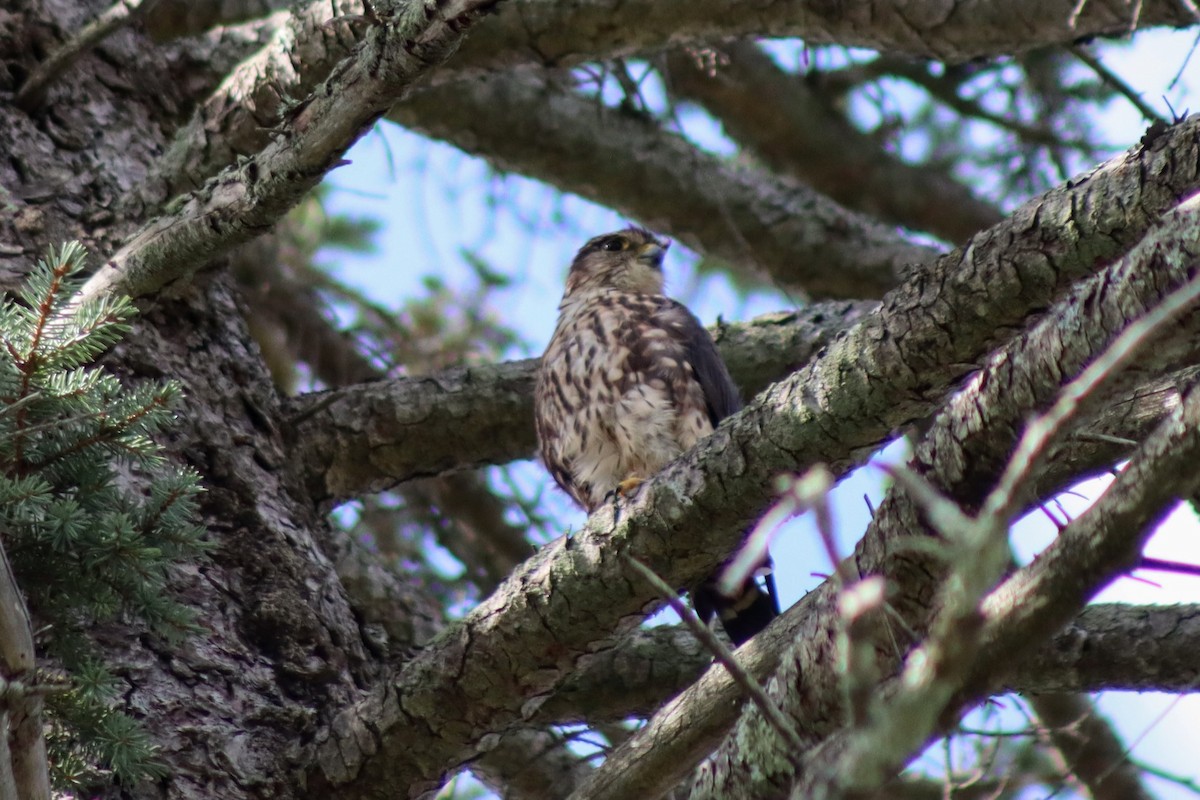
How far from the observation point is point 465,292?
243 inches

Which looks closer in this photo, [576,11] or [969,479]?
[969,479]

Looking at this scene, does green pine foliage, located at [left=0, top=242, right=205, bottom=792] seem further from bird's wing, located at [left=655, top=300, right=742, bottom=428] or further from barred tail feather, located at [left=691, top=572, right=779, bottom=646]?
bird's wing, located at [left=655, top=300, right=742, bottom=428]

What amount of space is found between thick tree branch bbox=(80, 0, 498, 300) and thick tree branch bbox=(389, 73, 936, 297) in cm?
194

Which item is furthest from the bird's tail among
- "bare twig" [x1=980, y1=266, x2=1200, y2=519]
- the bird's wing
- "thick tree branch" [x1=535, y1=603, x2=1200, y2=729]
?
"bare twig" [x1=980, y1=266, x2=1200, y2=519]

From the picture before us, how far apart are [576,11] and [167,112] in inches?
54.6

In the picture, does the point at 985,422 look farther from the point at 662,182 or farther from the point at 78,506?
the point at 662,182

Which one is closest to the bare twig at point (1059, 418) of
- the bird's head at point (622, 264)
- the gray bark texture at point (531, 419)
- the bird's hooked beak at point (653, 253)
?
the gray bark texture at point (531, 419)

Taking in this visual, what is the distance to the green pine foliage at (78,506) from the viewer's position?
216cm

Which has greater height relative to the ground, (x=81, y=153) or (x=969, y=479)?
(x=81, y=153)

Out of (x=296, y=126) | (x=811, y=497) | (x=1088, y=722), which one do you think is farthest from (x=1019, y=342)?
(x=1088, y=722)

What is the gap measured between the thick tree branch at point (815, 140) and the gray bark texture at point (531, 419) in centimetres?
83

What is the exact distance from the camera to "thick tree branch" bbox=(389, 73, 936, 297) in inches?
192

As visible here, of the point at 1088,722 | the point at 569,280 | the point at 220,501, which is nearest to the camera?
the point at 220,501

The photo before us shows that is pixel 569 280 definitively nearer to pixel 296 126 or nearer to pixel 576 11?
pixel 576 11
